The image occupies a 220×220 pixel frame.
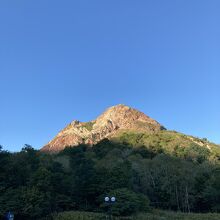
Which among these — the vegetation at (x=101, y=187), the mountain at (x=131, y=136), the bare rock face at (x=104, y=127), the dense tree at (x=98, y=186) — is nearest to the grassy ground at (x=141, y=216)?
the vegetation at (x=101, y=187)

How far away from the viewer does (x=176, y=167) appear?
2368 inches

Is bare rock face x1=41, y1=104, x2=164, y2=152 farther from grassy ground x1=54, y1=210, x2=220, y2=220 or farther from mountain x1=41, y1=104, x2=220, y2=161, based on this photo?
grassy ground x1=54, y1=210, x2=220, y2=220

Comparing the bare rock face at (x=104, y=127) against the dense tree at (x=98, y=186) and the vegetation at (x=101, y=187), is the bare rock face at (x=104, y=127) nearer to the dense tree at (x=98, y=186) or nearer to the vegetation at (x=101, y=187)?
the vegetation at (x=101, y=187)

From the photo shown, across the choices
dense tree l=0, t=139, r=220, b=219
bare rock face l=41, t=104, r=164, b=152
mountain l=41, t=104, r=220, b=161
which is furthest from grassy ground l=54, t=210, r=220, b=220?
bare rock face l=41, t=104, r=164, b=152

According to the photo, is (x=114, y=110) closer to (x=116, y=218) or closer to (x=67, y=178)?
(x=67, y=178)

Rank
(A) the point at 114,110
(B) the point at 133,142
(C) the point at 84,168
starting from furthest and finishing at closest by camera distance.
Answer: (A) the point at 114,110
(B) the point at 133,142
(C) the point at 84,168

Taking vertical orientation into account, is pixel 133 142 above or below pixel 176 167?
above

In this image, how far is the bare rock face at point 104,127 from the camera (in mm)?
131875

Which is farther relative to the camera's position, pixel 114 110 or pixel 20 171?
pixel 114 110

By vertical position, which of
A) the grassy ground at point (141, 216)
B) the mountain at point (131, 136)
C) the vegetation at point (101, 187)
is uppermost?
the mountain at point (131, 136)

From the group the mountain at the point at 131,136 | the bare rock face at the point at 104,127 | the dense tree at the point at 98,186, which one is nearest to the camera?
the dense tree at the point at 98,186

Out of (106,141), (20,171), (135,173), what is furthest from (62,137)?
(20,171)

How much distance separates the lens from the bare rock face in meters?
132

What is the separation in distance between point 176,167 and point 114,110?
90892mm
